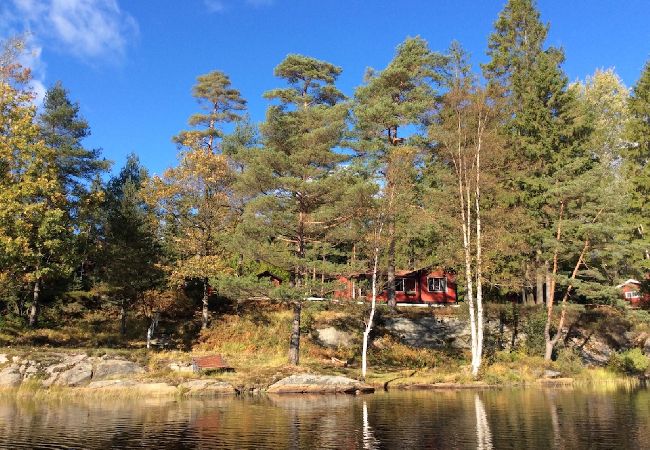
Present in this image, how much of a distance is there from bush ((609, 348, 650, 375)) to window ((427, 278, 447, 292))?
54.7ft

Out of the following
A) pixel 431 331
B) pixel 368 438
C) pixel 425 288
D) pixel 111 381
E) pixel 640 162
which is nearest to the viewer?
pixel 368 438

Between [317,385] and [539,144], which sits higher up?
[539,144]

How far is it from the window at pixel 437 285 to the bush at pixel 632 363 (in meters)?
16.7

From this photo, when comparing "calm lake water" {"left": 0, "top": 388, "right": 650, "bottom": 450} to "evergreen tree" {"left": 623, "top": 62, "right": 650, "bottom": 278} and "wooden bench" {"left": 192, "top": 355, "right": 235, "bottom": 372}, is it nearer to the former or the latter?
"wooden bench" {"left": 192, "top": 355, "right": 235, "bottom": 372}

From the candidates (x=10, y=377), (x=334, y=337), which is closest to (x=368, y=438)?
(x=10, y=377)

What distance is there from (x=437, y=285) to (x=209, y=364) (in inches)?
1010

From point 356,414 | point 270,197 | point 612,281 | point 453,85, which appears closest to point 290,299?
point 270,197

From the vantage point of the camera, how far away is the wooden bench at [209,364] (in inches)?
987

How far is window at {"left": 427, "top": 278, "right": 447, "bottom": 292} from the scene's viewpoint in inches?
1773

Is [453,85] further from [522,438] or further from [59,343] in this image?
[59,343]

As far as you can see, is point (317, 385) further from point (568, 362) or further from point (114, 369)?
point (568, 362)

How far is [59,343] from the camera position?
29.4 meters

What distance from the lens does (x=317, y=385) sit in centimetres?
2419

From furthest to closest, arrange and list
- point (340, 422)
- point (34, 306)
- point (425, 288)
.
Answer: point (425, 288), point (34, 306), point (340, 422)
